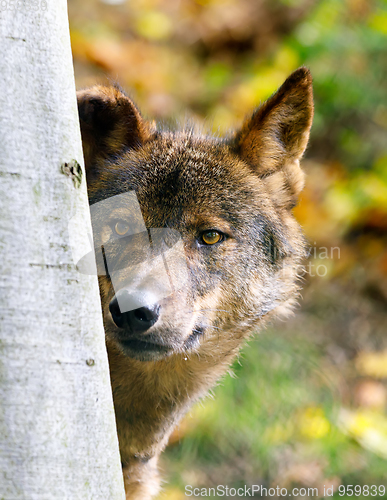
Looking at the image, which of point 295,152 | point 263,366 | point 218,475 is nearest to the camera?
point 295,152

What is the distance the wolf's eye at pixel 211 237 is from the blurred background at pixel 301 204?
5.00 ft

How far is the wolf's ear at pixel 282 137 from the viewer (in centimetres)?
285

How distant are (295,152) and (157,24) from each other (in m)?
7.17

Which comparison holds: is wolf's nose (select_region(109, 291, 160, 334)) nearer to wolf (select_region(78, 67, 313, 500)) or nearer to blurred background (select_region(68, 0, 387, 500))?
wolf (select_region(78, 67, 313, 500))

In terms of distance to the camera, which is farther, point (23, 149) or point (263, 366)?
point (263, 366)

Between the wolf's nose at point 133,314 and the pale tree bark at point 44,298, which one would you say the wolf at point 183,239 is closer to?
the wolf's nose at point 133,314

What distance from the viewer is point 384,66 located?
8.09 metres

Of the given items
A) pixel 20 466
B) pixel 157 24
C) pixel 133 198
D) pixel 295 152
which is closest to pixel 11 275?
pixel 20 466

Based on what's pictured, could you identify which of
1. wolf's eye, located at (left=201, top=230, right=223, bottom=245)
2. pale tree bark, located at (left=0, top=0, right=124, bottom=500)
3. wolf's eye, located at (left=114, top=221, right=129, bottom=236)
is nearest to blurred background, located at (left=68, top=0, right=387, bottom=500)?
wolf's eye, located at (left=201, top=230, right=223, bottom=245)

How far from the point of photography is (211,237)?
2730 millimetres

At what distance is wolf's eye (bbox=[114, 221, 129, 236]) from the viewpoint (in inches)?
102

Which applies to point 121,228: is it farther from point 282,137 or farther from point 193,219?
point 282,137

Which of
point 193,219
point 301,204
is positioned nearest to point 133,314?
point 193,219

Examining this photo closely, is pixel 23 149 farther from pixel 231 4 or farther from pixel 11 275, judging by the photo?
pixel 231 4
